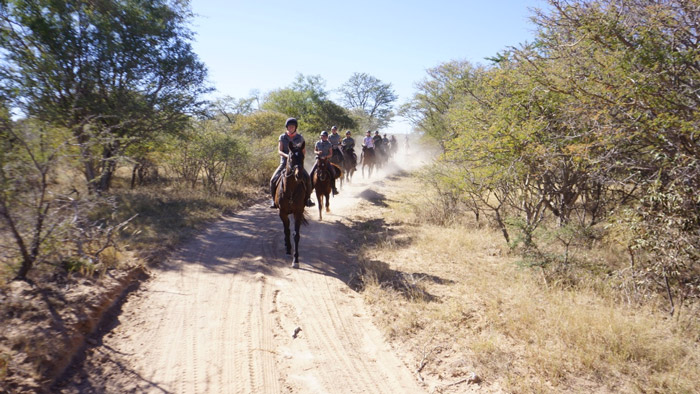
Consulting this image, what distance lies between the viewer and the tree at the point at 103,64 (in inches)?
368

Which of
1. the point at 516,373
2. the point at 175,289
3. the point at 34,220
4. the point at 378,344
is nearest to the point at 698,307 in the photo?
the point at 516,373

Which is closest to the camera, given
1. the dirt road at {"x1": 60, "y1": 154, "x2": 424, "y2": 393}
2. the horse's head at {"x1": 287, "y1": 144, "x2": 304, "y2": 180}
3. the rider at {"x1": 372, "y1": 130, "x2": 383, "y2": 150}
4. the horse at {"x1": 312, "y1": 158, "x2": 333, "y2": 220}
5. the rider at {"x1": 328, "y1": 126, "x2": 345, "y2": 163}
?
the dirt road at {"x1": 60, "y1": 154, "x2": 424, "y2": 393}

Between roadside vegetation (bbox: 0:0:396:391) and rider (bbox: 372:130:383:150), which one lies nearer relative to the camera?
roadside vegetation (bbox: 0:0:396:391)

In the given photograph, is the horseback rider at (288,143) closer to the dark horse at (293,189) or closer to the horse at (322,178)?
the dark horse at (293,189)

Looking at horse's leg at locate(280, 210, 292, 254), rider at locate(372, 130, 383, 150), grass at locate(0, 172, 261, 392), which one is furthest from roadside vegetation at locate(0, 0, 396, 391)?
rider at locate(372, 130, 383, 150)

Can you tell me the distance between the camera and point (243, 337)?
15.0 ft

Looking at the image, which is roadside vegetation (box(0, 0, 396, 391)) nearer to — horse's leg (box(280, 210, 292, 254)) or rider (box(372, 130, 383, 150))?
horse's leg (box(280, 210, 292, 254))

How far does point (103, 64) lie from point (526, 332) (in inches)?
502

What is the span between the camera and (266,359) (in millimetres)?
4172

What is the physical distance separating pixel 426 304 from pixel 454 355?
1346 millimetres

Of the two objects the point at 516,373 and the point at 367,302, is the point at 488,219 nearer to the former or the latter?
the point at 367,302

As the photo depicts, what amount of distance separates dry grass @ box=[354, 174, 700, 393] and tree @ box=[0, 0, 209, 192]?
728cm

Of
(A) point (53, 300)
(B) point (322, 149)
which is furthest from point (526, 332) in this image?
(B) point (322, 149)

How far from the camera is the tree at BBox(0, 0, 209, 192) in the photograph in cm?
935
